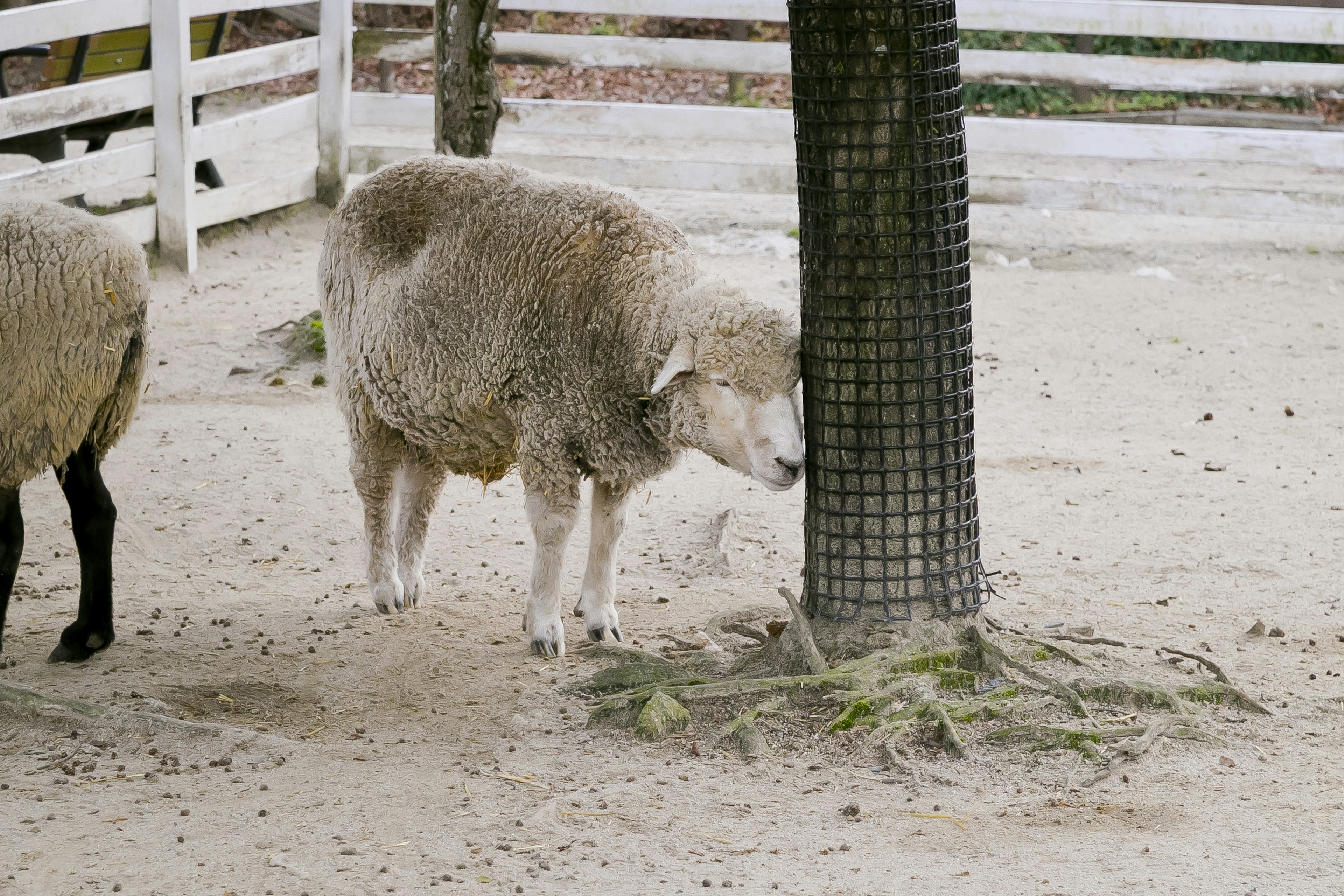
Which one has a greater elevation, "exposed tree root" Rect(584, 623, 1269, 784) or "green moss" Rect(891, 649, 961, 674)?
"green moss" Rect(891, 649, 961, 674)

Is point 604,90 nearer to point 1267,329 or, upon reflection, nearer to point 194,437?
point 1267,329

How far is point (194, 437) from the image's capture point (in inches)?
262

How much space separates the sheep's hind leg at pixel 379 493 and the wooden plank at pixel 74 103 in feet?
15.0

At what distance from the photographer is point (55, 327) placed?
4176 mm

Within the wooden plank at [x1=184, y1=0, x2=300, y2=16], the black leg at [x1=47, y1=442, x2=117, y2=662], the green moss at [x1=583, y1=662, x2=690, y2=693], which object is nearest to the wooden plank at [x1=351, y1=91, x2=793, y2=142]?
the wooden plank at [x1=184, y1=0, x2=300, y2=16]

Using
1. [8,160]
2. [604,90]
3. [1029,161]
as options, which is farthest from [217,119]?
[1029,161]

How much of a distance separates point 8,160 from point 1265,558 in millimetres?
9955

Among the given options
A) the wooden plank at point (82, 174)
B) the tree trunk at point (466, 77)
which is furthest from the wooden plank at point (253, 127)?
the tree trunk at point (466, 77)

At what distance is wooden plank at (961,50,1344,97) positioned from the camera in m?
11.8

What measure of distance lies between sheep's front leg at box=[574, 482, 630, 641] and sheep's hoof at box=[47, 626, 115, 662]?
1.50 metres

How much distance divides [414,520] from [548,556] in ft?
2.56

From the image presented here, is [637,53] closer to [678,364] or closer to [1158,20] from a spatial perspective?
[1158,20]

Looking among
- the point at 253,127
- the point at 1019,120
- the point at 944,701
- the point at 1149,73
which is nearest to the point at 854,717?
the point at 944,701

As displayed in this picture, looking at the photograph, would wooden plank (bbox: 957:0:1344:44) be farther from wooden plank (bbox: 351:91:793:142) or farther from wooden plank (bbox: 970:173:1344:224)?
wooden plank (bbox: 351:91:793:142)
